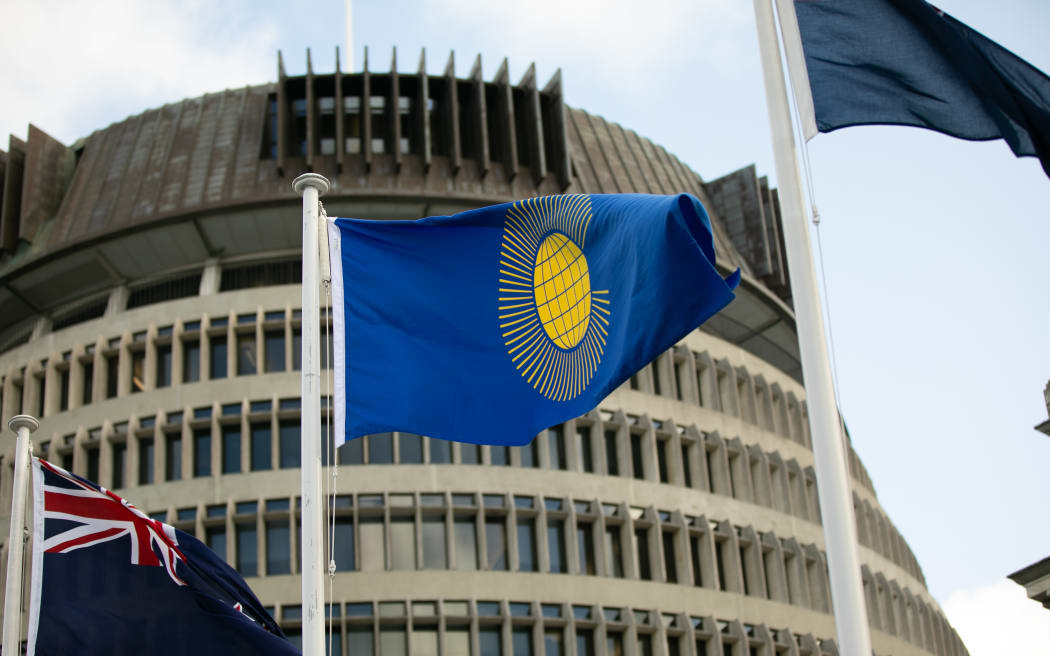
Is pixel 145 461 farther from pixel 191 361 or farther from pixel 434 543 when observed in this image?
pixel 434 543

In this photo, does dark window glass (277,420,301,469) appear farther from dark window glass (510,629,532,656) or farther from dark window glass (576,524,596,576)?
dark window glass (576,524,596,576)

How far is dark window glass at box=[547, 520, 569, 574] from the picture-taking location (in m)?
48.3

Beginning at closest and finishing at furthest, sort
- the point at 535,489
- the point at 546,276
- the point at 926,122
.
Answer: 1. the point at 926,122
2. the point at 546,276
3. the point at 535,489

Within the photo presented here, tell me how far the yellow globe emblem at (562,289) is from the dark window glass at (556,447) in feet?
110

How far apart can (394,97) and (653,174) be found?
12758 millimetres

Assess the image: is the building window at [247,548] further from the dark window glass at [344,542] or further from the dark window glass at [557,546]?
the dark window glass at [557,546]

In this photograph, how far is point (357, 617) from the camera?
149ft

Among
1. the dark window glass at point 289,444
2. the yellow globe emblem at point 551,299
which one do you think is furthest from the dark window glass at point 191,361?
the yellow globe emblem at point 551,299

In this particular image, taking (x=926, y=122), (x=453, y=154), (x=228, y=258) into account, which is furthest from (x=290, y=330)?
(x=926, y=122)

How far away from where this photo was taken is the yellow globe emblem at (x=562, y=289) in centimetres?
1573

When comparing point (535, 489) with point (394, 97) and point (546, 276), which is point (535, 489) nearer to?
point (394, 97)

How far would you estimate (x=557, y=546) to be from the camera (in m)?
48.8

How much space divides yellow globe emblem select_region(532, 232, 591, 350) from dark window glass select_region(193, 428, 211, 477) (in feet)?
114

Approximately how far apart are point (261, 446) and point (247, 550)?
364 cm
